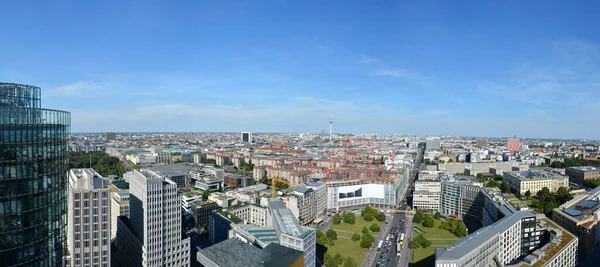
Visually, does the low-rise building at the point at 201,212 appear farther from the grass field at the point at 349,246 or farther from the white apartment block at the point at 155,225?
the white apartment block at the point at 155,225

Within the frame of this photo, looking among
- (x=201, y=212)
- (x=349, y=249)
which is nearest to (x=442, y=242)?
(x=349, y=249)

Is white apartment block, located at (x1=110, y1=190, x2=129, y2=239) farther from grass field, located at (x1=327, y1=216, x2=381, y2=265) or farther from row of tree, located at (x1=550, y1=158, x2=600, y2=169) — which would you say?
row of tree, located at (x1=550, y1=158, x2=600, y2=169)

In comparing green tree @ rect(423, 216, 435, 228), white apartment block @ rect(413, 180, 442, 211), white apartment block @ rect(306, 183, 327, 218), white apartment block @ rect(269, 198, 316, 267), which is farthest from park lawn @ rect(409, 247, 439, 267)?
white apartment block @ rect(413, 180, 442, 211)

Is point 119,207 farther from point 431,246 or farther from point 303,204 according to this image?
point 431,246

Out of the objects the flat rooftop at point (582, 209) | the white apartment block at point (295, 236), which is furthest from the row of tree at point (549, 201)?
the white apartment block at point (295, 236)

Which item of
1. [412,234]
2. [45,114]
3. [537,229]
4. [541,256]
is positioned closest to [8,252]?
[45,114]

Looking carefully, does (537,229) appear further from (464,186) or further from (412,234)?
(464,186)
